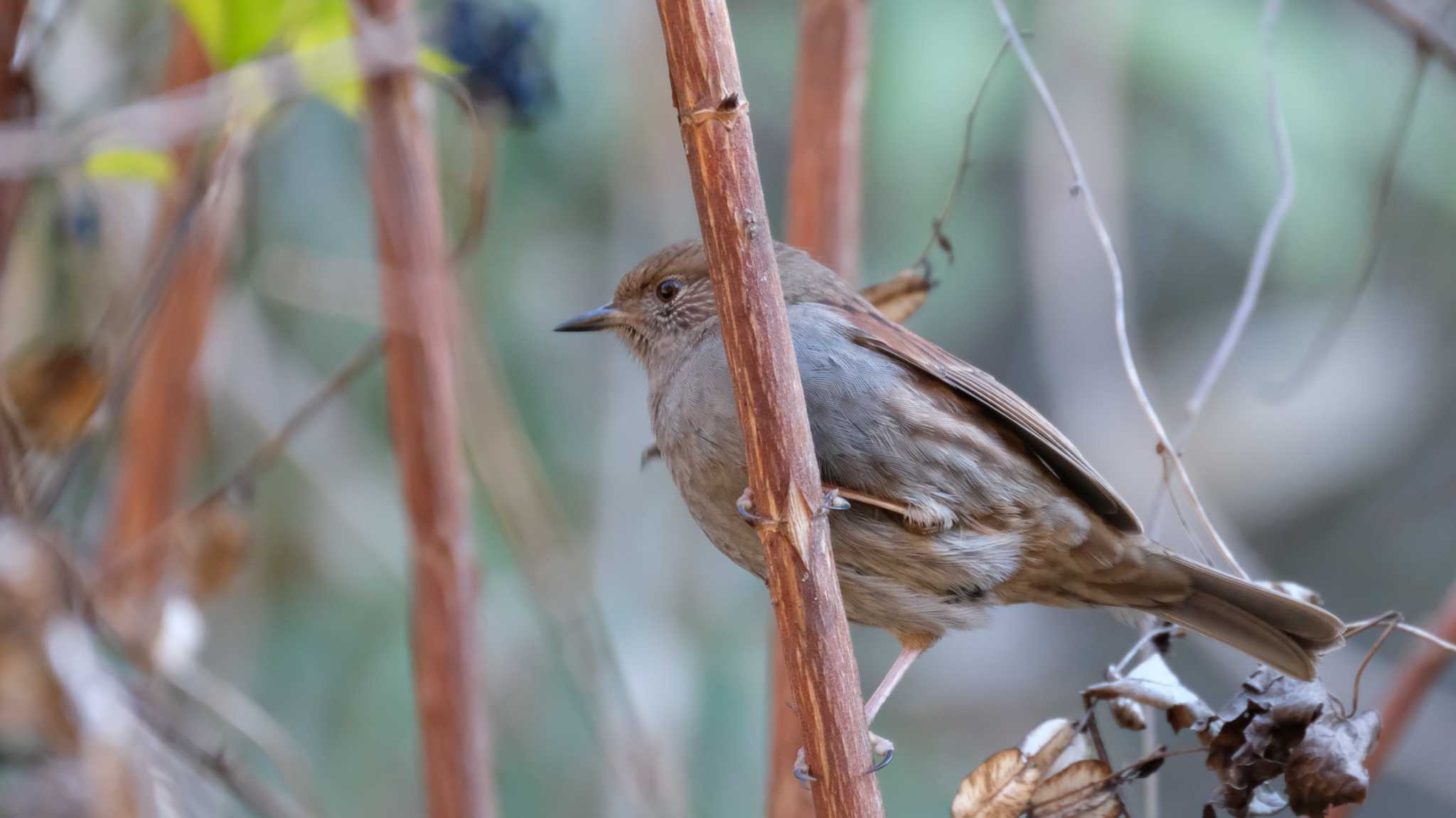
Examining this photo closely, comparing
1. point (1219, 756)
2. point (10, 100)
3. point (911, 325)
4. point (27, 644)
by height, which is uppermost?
point (911, 325)

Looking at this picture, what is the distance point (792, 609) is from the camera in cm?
200

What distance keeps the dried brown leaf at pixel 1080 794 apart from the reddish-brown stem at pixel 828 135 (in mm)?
1211

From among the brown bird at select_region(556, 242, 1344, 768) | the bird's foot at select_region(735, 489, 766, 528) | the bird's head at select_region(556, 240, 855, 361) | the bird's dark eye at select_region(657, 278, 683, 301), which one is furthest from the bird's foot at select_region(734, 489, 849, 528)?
the bird's dark eye at select_region(657, 278, 683, 301)

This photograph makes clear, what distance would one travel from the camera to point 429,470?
3.17m

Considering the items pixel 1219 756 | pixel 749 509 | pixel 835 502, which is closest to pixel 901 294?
pixel 835 502

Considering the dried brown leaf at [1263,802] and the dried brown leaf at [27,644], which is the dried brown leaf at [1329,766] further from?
the dried brown leaf at [27,644]

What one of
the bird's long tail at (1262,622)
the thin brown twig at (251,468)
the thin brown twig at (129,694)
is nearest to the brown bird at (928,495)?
the bird's long tail at (1262,622)

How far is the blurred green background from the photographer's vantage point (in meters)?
5.91

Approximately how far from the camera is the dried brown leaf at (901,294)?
304 centimetres

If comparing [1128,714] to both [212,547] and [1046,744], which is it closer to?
[1046,744]

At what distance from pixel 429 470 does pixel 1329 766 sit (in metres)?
2.03

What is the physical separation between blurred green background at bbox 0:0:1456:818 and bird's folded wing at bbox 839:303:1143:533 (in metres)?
2.68

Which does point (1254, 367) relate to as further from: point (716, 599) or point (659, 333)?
point (659, 333)

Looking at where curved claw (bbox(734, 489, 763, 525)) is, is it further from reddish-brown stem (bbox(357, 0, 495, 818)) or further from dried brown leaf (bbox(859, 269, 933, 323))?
reddish-brown stem (bbox(357, 0, 495, 818))
